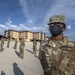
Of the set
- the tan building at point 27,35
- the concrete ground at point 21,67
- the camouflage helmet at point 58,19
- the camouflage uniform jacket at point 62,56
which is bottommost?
the concrete ground at point 21,67

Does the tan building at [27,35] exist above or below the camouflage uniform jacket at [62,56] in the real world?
above

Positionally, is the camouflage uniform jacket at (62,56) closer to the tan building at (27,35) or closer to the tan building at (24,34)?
the tan building at (27,35)

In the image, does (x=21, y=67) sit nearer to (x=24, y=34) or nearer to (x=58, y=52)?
(x=58, y=52)

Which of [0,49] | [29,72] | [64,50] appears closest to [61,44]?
[64,50]

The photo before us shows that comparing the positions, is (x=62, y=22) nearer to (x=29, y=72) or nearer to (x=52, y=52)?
(x=52, y=52)

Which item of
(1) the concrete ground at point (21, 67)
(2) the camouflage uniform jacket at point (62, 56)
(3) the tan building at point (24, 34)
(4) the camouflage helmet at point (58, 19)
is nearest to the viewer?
(2) the camouflage uniform jacket at point (62, 56)

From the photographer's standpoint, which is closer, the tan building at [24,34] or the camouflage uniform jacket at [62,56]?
the camouflage uniform jacket at [62,56]

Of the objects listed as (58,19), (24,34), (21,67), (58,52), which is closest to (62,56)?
(58,52)

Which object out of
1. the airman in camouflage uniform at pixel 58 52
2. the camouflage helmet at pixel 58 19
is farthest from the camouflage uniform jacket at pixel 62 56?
the camouflage helmet at pixel 58 19

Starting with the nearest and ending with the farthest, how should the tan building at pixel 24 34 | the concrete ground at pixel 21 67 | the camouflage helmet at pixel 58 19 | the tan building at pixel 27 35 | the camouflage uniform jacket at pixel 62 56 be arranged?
the camouflage uniform jacket at pixel 62 56, the camouflage helmet at pixel 58 19, the concrete ground at pixel 21 67, the tan building at pixel 27 35, the tan building at pixel 24 34

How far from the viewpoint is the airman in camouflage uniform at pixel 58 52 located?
318 centimetres

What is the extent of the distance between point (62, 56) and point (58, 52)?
103mm

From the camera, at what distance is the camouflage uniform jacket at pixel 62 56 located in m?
3.17

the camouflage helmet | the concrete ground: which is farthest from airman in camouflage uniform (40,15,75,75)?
the concrete ground
